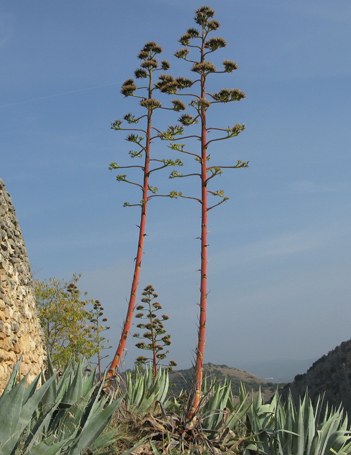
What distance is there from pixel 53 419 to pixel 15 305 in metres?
3.58

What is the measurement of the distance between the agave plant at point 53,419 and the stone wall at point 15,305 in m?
2.36

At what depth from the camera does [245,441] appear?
5.45 meters

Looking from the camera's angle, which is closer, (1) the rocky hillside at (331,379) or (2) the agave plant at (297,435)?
(2) the agave plant at (297,435)

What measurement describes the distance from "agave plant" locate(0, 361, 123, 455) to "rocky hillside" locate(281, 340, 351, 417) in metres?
14.4

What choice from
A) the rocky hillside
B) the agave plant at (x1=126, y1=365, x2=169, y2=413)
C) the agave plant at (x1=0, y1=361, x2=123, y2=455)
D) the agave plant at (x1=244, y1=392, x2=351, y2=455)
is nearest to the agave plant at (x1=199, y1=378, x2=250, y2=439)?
the agave plant at (x1=244, y1=392, x2=351, y2=455)

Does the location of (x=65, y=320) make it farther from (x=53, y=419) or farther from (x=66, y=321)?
(x=53, y=419)

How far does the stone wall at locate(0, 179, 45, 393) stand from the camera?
263 inches

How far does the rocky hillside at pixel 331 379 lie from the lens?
58.6ft

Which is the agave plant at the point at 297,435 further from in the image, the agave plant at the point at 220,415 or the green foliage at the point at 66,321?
the green foliage at the point at 66,321

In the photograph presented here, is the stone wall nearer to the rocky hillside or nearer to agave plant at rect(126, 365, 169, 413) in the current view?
agave plant at rect(126, 365, 169, 413)

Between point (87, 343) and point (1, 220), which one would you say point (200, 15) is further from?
point (87, 343)

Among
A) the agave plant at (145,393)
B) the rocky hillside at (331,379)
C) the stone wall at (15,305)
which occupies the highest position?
the stone wall at (15,305)

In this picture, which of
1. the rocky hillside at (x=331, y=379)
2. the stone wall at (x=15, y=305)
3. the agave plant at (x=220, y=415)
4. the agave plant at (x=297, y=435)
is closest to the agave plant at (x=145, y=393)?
the agave plant at (x=220, y=415)

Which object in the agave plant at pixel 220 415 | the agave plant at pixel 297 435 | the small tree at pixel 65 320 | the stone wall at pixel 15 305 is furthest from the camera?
Result: the small tree at pixel 65 320
